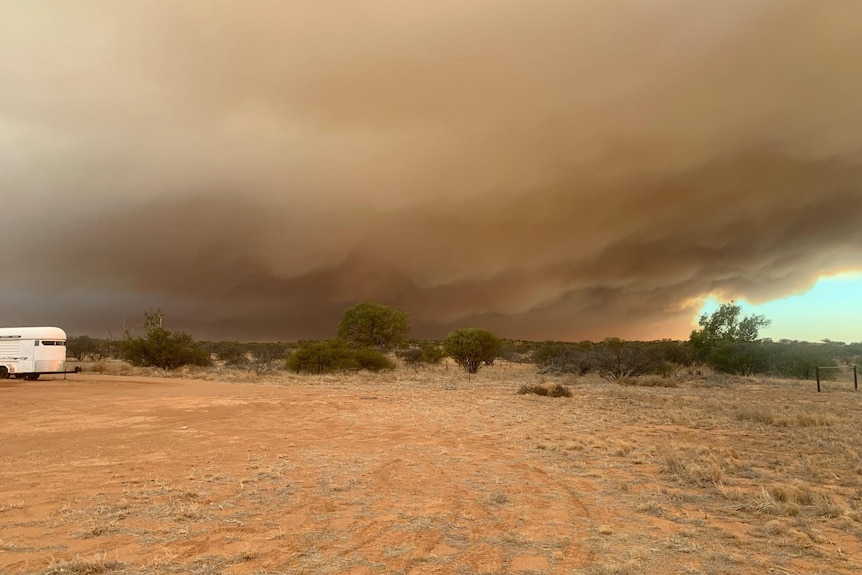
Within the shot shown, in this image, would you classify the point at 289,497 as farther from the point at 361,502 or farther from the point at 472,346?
the point at 472,346

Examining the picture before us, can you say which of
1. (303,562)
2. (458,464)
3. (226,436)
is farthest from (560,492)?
(226,436)

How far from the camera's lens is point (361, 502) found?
804cm

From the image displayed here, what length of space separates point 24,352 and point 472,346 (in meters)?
33.8

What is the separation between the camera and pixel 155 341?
5181cm

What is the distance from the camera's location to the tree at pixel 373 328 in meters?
70.4

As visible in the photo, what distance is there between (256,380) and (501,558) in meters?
35.8

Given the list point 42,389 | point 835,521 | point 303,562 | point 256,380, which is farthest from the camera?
point 256,380

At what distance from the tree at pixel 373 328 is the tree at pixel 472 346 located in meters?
19.4

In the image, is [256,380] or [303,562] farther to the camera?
[256,380]

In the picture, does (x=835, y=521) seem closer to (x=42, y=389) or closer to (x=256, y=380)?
(x=42, y=389)

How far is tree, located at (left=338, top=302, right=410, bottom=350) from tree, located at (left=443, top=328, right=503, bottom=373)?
19.4m

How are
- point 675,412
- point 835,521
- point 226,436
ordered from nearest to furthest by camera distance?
point 835,521 < point 226,436 < point 675,412

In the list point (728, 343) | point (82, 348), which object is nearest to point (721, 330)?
point (728, 343)

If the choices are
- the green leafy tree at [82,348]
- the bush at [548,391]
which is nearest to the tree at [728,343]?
the bush at [548,391]
